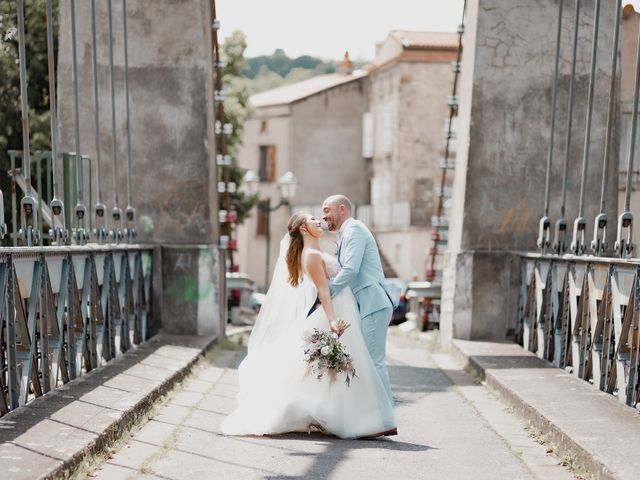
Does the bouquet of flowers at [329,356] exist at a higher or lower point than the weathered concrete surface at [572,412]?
higher

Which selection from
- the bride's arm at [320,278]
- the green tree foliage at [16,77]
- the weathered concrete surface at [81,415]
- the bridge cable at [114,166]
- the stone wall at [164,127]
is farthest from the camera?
the green tree foliage at [16,77]

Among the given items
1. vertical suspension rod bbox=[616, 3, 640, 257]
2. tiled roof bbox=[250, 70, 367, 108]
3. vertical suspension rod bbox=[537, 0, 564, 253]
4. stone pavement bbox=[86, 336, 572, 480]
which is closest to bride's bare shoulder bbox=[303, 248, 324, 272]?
stone pavement bbox=[86, 336, 572, 480]

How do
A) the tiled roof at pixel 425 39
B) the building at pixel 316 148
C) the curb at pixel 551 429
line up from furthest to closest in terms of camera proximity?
the building at pixel 316 148, the tiled roof at pixel 425 39, the curb at pixel 551 429

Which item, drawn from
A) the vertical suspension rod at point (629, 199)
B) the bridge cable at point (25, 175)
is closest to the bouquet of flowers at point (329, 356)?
the bridge cable at point (25, 175)

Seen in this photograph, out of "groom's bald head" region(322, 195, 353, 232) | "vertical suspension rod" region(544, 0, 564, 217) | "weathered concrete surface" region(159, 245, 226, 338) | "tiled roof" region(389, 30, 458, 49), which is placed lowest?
"weathered concrete surface" region(159, 245, 226, 338)

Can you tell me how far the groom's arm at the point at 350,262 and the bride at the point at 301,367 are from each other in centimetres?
7

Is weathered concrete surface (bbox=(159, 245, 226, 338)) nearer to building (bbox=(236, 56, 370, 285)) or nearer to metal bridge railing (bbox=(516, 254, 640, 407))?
metal bridge railing (bbox=(516, 254, 640, 407))

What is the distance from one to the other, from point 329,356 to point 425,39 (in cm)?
3658

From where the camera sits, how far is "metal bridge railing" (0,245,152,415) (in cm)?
658

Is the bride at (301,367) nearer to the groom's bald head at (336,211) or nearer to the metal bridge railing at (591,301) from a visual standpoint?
the groom's bald head at (336,211)

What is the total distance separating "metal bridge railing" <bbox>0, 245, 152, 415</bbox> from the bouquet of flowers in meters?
1.79

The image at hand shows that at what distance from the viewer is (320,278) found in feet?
24.5

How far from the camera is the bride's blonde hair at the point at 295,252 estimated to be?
24.7 feet

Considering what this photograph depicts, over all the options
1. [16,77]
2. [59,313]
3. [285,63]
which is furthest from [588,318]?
[285,63]
